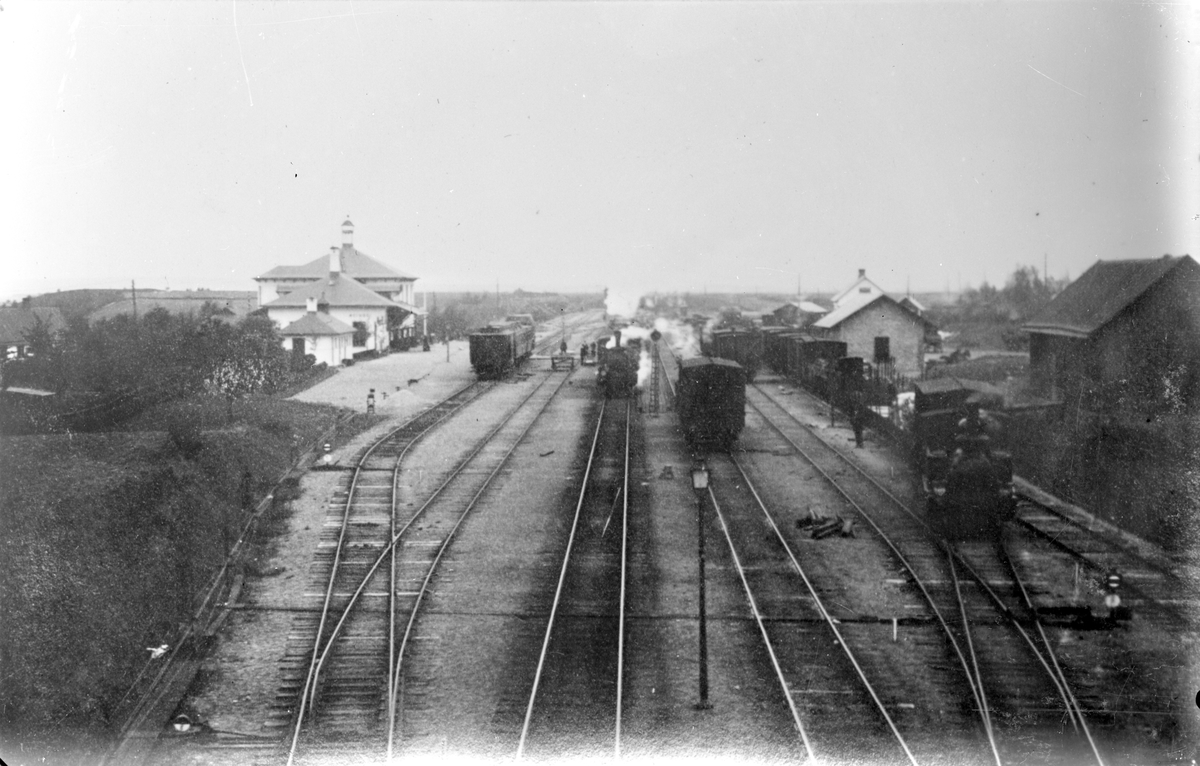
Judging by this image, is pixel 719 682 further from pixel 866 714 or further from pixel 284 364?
pixel 284 364

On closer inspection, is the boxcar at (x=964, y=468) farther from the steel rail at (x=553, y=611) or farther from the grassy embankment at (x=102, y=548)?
the grassy embankment at (x=102, y=548)

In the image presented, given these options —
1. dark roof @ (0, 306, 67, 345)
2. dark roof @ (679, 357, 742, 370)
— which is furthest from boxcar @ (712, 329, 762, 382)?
dark roof @ (0, 306, 67, 345)

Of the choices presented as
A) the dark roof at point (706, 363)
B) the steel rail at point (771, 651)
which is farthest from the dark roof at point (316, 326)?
the steel rail at point (771, 651)

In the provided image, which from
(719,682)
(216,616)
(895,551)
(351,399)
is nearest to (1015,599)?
(895,551)

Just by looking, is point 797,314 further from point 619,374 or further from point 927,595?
point 927,595

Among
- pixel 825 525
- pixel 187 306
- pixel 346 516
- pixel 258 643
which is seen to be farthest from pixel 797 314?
pixel 258 643

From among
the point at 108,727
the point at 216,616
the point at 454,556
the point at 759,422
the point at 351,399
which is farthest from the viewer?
the point at 351,399
